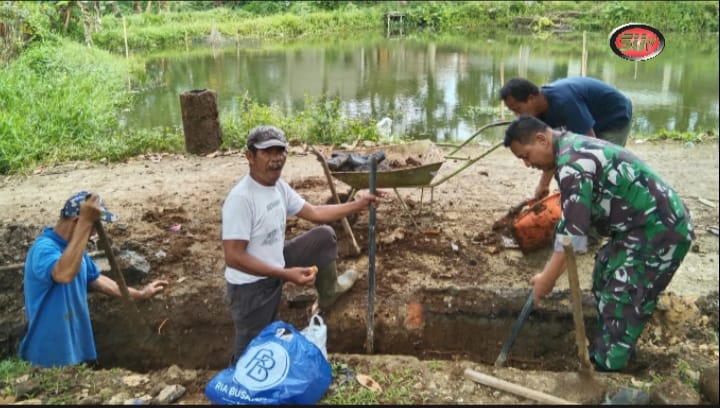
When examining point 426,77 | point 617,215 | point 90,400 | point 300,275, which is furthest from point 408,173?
point 426,77

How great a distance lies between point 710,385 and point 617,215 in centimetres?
94

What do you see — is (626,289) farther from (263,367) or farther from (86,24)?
(86,24)

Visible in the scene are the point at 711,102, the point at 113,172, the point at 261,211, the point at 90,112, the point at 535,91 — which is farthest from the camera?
the point at 711,102

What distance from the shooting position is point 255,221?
121 inches

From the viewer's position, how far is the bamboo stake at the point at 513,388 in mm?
2723

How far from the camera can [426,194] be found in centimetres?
625

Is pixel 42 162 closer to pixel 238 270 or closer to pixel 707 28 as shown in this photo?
pixel 238 270

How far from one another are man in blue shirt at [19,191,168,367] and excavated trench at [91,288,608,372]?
1014 millimetres

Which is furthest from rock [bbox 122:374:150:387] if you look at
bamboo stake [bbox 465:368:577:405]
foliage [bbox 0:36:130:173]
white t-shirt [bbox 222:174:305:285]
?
foliage [bbox 0:36:130:173]

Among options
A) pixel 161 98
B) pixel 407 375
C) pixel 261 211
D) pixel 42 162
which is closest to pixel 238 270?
pixel 261 211

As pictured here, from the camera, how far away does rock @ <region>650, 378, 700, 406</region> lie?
103 inches

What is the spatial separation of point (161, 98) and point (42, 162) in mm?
6196

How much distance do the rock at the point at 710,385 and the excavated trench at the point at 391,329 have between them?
1.25 m

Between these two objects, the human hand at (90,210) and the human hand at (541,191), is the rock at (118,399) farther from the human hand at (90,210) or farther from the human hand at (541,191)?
the human hand at (541,191)
